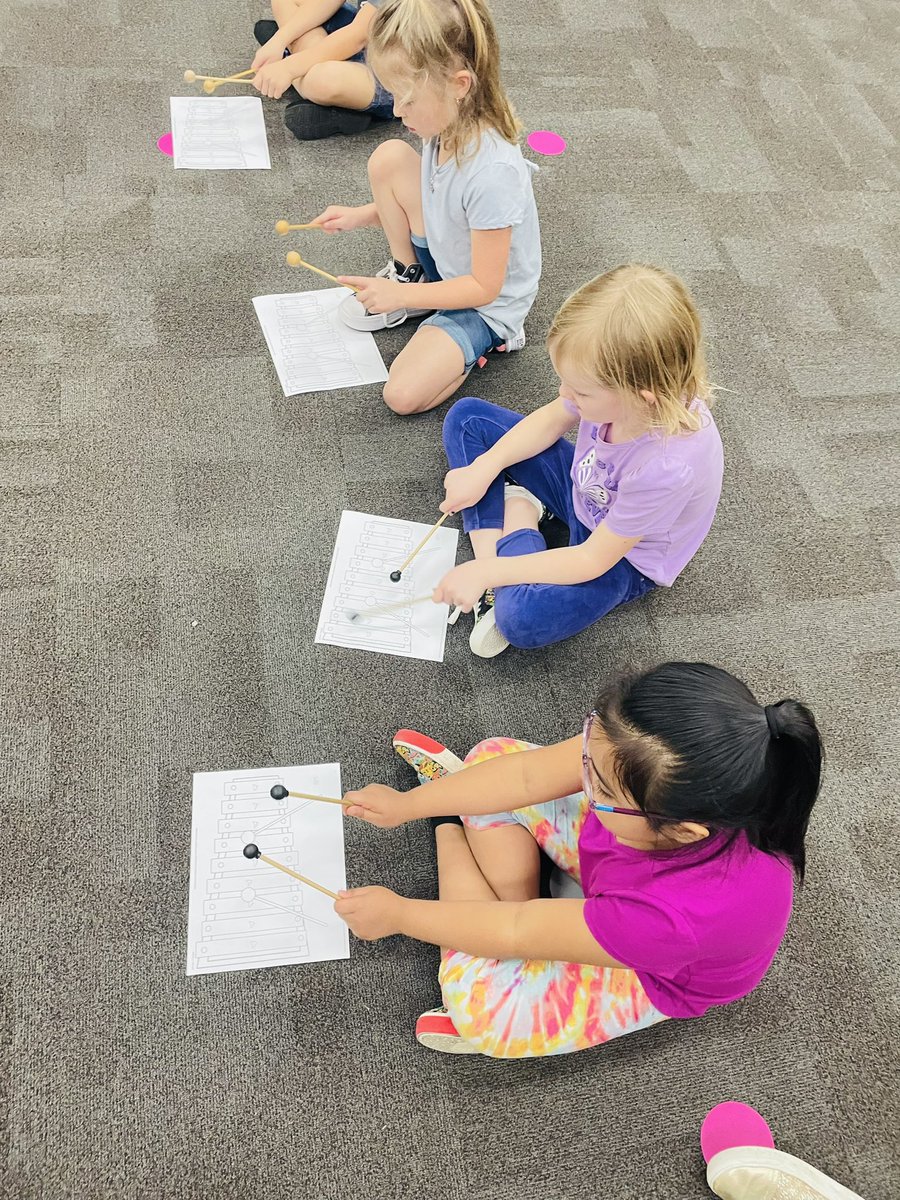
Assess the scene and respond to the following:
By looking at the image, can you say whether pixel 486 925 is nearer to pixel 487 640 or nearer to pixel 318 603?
pixel 487 640

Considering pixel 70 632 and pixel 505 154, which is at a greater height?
pixel 505 154

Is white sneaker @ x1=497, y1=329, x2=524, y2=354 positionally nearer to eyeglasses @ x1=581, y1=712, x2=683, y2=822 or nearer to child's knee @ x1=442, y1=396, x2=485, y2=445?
child's knee @ x1=442, y1=396, x2=485, y2=445

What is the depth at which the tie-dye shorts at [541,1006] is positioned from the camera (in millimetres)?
1033

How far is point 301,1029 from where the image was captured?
1.10 metres

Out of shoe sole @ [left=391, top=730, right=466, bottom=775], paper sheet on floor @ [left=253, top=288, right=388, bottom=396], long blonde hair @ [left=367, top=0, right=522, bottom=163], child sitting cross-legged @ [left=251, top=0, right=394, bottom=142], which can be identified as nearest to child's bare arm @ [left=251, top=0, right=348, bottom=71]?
child sitting cross-legged @ [left=251, top=0, right=394, bottom=142]

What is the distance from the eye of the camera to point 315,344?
5.53 ft

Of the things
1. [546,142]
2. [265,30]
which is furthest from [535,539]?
[265,30]

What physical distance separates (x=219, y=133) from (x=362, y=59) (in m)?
0.34

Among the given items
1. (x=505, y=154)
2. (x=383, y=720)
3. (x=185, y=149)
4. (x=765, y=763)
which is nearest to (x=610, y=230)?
(x=505, y=154)

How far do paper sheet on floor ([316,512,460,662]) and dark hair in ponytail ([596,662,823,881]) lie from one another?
22.8 inches

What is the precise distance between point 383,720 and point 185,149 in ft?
4.32

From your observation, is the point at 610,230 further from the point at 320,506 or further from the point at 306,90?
the point at 320,506

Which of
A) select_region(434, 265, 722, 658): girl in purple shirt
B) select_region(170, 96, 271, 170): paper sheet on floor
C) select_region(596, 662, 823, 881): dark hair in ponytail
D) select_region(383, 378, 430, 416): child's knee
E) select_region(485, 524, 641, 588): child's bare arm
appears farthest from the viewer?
select_region(170, 96, 271, 170): paper sheet on floor

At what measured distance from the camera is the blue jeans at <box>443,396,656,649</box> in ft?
4.28
